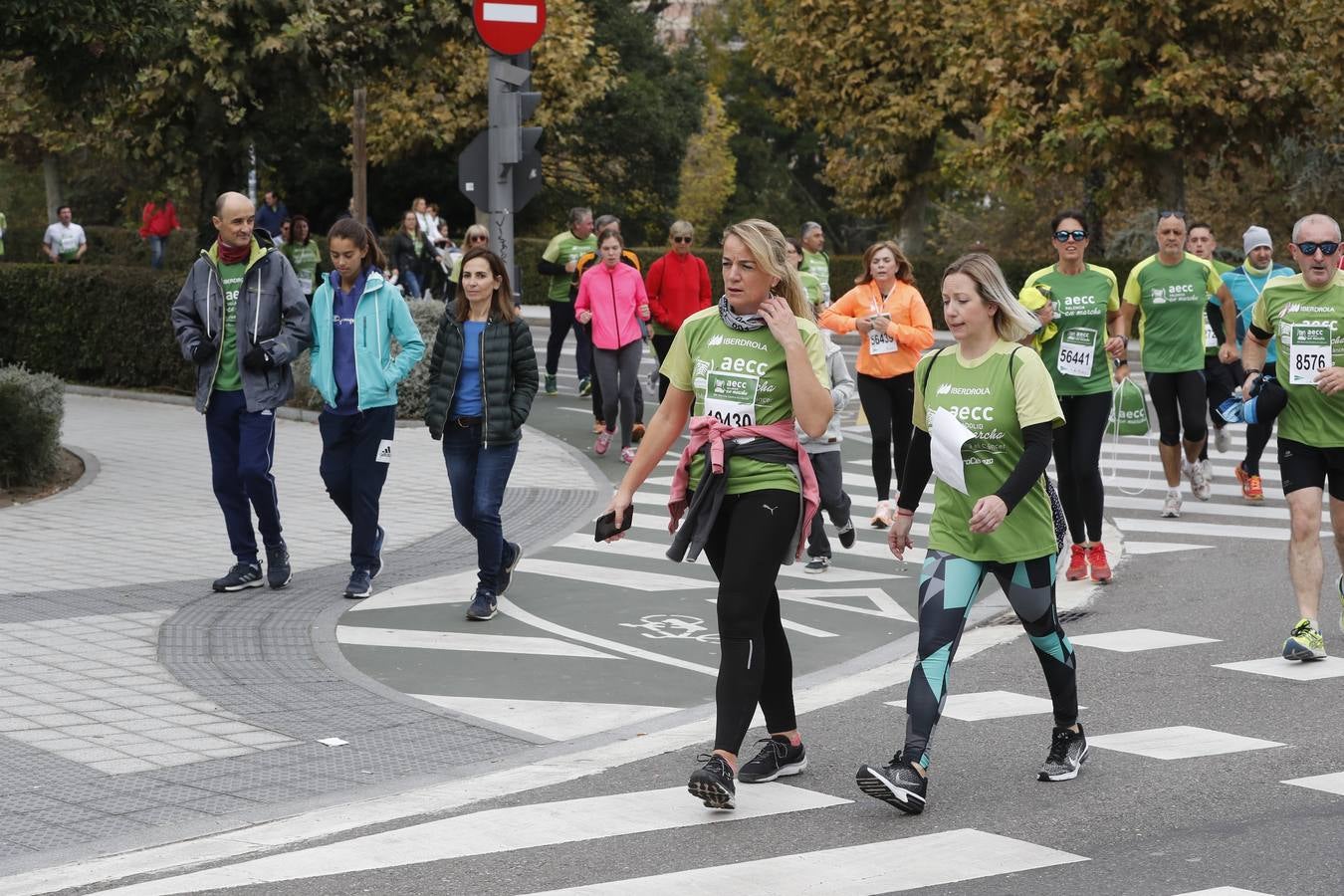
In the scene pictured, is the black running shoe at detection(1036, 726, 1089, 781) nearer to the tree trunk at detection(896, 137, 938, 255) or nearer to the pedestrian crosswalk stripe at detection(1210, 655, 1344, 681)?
the pedestrian crosswalk stripe at detection(1210, 655, 1344, 681)

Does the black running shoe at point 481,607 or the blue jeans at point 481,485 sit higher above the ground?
the blue jeans at point 481,485

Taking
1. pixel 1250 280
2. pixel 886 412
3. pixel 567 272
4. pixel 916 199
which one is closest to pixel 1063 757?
pixel 886 412

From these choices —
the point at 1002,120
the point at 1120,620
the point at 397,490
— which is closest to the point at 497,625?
the point at 1120,620

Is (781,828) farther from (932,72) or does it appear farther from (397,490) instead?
(932,72)

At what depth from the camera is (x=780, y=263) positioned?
612cm

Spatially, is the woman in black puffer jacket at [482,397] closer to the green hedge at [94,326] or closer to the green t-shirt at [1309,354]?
the green t-shirt at [1309,354]

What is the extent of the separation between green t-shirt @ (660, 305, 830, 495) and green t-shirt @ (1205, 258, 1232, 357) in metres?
7.57

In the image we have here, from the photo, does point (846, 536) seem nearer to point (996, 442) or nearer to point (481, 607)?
point (481, 607)

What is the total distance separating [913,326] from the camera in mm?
11688

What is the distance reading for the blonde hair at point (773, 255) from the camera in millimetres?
6039

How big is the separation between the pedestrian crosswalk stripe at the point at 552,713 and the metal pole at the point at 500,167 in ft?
18.4

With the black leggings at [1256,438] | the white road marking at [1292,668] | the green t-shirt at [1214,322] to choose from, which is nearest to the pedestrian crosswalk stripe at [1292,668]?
the white road marking at [1292,668]

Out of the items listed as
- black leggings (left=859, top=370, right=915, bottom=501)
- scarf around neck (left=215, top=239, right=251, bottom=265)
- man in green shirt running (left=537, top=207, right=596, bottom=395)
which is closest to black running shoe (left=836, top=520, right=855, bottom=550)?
black leggings (left=859, top=370, right=915, bottom=501)

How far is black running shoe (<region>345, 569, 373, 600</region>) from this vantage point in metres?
9.83
